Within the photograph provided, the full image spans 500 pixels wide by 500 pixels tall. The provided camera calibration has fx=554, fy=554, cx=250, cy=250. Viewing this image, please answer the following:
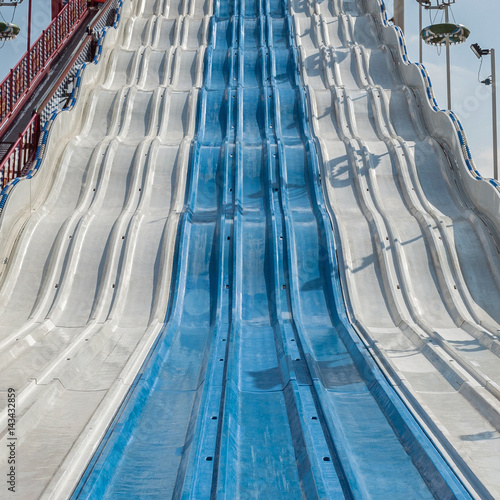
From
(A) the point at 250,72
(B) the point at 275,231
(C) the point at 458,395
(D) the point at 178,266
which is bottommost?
(C) the point at 458,395

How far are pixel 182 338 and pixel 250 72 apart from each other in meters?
5.86

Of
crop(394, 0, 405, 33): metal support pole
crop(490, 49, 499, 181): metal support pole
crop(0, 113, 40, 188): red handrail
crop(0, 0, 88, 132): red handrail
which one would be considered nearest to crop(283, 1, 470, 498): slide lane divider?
crop(0, 113, 40, 188): red handrail

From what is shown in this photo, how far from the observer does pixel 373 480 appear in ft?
9.25

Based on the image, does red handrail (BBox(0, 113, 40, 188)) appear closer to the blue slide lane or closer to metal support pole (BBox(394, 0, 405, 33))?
the blue slide lane

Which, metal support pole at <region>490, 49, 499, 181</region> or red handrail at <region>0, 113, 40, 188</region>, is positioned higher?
metal support pole at <region>490, 49, 499, 181</region>

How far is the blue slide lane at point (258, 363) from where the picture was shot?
2824mm

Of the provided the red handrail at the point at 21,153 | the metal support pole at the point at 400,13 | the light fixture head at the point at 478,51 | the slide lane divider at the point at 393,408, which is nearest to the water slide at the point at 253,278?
the slide lane divider at the point at 393,408

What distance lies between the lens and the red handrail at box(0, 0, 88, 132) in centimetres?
679

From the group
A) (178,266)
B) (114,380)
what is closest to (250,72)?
(178,266)

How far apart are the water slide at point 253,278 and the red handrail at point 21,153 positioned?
0.78 feet

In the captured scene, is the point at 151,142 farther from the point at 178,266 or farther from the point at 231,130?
the point at 178,266

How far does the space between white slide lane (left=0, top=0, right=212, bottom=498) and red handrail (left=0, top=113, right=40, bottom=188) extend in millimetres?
188

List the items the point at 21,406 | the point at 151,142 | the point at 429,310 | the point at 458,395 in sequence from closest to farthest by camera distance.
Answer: the point at 21,406 < the point at 458,395 < the point at 429,310 < the point at 151,142

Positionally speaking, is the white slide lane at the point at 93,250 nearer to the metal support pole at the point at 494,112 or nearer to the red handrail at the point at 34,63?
the red handrail at the point at 34,63
